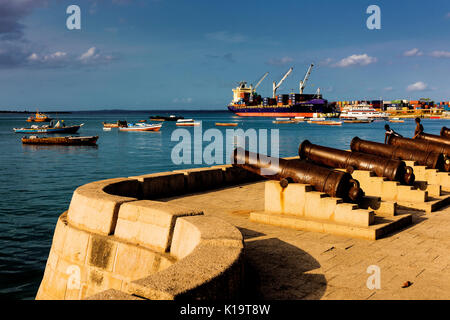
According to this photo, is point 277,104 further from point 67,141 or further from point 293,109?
point 67,141

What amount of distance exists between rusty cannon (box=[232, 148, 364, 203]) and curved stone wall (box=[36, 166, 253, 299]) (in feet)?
8.23

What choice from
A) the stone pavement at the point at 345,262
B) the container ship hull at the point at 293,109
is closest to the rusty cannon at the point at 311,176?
the stone pavement at the point at 345,262

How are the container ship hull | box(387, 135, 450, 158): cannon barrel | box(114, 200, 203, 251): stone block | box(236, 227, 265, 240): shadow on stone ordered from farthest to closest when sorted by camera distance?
the container ship hull, box(387, 135, 450, 158): cannon barrel, box(236, 227, 265, 240): shadow on stone, box(114, 200, 203, 251): stone block

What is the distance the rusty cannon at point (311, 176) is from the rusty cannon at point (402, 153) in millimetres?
3748

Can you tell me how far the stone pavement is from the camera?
4.04m

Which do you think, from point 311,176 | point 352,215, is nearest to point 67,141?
point 311,176

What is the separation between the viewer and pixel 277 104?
176625 millimetres

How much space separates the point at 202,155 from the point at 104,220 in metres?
48.0

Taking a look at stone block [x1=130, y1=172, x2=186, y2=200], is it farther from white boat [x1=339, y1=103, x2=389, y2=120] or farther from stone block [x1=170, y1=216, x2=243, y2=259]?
white boat [x1=339, y1=103, x2=389, y2=120]

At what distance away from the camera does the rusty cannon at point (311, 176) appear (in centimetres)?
666

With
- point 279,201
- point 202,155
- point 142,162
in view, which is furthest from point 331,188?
point 202,155

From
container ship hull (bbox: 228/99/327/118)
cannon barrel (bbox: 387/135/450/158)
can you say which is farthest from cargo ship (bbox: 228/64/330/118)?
cannon barrel (bbox: 387/135/450/158)

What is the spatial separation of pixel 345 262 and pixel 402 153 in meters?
6.80
